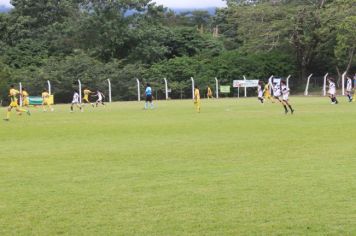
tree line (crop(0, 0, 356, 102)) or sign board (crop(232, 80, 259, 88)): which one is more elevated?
tree line (crop(0, 0, 356, 102))

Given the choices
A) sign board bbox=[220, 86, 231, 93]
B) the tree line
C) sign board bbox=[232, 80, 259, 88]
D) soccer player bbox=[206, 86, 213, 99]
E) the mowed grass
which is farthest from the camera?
sign board bbox=[232, 80, 259, 88]

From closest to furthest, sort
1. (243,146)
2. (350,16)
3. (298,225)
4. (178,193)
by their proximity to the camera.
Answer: (298,225), (178,193), (243,146), (350,16)

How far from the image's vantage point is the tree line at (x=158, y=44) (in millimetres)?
58312

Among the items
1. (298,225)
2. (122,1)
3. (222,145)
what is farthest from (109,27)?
(298,225)

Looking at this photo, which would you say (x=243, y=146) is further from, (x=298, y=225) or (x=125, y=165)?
(x=298, y=225)

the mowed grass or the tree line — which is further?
the tree line

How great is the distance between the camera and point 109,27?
2445 inches

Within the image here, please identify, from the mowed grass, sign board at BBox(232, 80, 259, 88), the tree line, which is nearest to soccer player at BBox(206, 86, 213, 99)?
the tree line

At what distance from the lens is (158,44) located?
66.2 m

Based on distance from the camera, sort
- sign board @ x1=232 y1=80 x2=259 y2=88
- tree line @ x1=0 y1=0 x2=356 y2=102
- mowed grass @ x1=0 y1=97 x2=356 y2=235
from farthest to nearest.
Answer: sign board @ x1=232 y1=80 x2=259 y2=88 < tree line @ x1=0 y1=0 x2=356 y2=102 < mowed grass @ x1=0 y1=97 x2=356 y2=235

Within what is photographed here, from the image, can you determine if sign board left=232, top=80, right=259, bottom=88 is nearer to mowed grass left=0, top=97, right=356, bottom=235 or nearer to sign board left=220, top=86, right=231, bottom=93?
sign board left=220, top=86, right=231, bottom=93

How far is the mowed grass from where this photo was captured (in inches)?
277

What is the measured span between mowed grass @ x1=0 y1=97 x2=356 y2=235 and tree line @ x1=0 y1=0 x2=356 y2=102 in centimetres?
4179

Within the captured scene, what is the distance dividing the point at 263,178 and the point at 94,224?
3.70 metres
